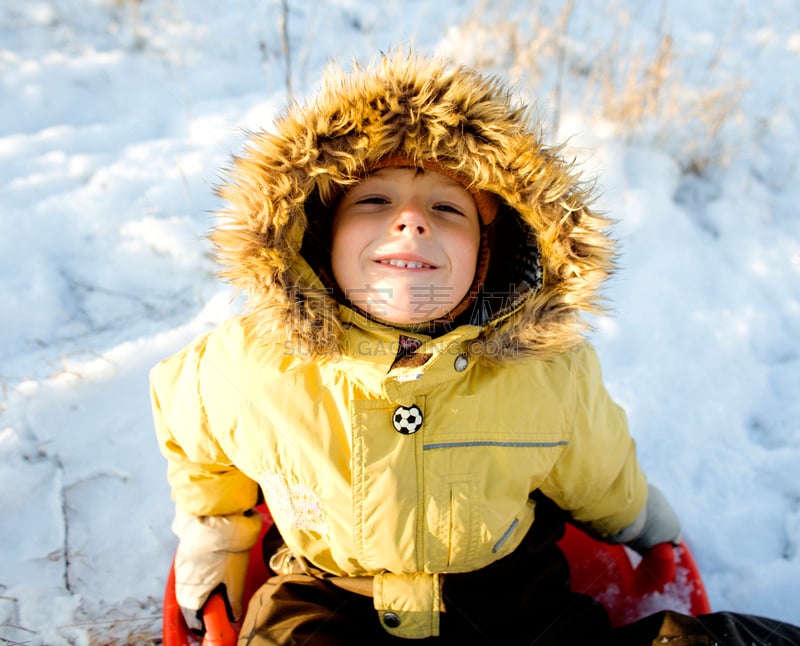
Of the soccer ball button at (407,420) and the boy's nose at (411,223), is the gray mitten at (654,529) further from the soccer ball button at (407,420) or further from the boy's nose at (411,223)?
the boy's nose at (411,223)

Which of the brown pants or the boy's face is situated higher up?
the boy's face

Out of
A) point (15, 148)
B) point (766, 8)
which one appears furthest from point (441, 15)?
point (15, 148)

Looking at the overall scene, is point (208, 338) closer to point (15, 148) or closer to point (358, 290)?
point (358, 290)

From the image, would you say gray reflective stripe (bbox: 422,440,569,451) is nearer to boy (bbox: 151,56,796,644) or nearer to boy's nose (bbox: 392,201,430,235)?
boy (bbox: 151,56,796,644)

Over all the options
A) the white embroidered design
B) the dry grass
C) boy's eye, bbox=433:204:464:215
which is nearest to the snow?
the dry grass

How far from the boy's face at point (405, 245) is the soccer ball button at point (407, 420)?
0.53ft

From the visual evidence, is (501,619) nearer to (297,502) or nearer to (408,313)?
(297,502)

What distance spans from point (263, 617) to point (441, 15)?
9.93 ft

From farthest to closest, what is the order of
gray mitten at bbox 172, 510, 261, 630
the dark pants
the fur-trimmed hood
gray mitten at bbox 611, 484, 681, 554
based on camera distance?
gray mitten at bbox 611, 484, 681, 554, gray mitten at bbox 172, 510, 261, 630, the dark pants, the fur-trimmed hood

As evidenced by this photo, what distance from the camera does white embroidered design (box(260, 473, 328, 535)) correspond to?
1.09m

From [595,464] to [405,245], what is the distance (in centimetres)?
61

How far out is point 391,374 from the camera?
40.0 inches

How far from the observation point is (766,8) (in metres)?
3.17

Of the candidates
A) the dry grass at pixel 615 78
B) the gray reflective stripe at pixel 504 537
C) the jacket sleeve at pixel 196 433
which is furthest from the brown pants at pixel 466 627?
the dry grass at pixel 615 78
